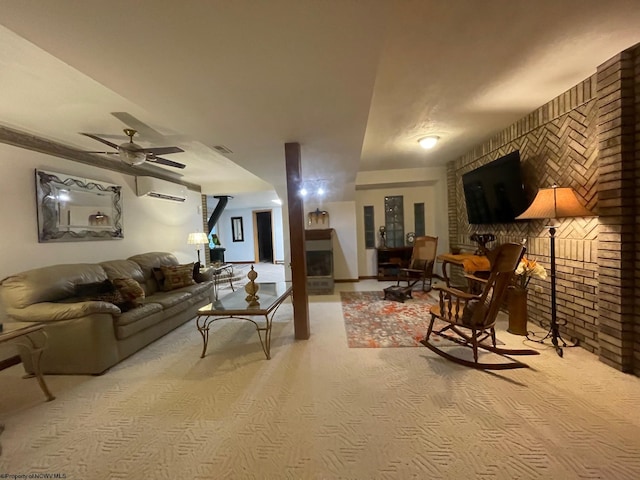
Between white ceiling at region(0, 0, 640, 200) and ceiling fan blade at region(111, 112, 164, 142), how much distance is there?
87 mm

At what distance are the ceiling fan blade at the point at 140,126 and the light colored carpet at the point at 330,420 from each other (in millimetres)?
2480

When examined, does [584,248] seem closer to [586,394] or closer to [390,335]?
[586,394]

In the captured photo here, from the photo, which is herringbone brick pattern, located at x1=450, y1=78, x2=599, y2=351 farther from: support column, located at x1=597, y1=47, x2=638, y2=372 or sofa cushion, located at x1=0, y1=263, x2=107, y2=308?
sofa cushion, located at x1=0, y1=263, x2=107, y2=308

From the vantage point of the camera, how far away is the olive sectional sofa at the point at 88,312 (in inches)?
94.3

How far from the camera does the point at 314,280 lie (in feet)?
17.5

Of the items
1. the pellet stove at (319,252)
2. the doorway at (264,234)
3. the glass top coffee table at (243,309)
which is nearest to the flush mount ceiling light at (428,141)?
the pellet stove at (319,252)

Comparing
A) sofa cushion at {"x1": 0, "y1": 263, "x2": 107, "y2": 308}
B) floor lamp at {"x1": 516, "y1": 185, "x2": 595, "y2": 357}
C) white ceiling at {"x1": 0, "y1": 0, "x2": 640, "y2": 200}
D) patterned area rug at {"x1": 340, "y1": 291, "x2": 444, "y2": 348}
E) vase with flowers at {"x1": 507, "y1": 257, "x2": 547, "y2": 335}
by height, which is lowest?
patterned area rug at {"x1": 340, "y1": 291, "x2": 444, "y2": 348}

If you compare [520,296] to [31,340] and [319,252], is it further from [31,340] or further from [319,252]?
[31,340]

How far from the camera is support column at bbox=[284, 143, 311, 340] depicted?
116 inches

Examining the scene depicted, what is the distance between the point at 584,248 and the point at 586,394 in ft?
4.43

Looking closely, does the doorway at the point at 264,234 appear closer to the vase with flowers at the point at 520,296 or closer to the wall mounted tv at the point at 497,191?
the wall mounted tv at the point at 497,191

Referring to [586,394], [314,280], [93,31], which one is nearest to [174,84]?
[93,31]

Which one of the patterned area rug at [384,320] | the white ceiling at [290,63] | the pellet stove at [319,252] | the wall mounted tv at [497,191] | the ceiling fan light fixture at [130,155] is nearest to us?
the white ceiling at [290,63]

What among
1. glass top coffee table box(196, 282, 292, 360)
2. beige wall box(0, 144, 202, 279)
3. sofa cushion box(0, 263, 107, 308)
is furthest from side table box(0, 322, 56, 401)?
glass top coffee table box(196, 282, 292, 360)
